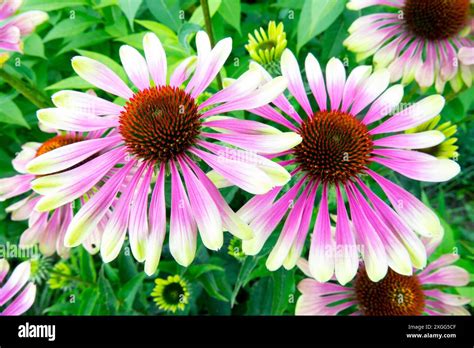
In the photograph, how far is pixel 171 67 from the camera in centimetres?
82

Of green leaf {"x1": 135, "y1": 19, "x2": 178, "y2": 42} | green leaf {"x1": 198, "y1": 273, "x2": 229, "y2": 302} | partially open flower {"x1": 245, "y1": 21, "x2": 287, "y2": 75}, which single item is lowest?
green leaf {"x1": 198, "y1": 273, "x2": 229, "y2": 302}

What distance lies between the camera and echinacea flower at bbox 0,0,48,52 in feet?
2.38

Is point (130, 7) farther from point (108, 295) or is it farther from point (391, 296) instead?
point (391, 296)

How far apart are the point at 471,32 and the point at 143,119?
0.73m

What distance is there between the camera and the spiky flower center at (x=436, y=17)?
0.88 metres

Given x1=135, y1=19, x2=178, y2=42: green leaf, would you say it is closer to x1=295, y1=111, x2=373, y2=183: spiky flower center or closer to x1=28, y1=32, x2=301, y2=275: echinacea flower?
x1=28, y1=32, x2=301, y2=275: echinacea flower

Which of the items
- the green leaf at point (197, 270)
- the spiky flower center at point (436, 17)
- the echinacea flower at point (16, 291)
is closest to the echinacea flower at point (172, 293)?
the green leaf at point (197, 270)

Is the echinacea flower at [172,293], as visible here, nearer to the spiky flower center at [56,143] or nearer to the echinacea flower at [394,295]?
the echinacea flower at [394,295]

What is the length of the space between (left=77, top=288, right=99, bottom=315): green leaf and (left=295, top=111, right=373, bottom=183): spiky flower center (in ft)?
1.80

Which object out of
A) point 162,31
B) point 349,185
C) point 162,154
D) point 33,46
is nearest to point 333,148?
point 349,185

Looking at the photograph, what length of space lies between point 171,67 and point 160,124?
0.93 feet

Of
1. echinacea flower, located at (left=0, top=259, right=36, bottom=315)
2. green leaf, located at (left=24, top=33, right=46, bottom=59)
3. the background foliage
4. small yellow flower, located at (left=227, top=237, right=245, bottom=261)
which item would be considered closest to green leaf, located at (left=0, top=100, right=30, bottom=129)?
the background foliage

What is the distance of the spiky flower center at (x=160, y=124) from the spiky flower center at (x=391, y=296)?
51 cm
